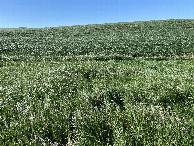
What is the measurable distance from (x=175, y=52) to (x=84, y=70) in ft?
57.8

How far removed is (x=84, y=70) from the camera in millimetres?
8109

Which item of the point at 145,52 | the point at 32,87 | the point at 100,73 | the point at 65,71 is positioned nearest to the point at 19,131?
the point at 32,87

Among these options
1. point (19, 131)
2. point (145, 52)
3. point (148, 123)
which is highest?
point (145, 52)

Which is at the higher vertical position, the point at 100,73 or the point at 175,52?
the point at 175,52

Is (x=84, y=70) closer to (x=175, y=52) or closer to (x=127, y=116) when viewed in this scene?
(x=127, y=116)

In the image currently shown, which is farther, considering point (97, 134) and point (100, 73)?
point (100, 73)

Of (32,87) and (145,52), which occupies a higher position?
(145,52)

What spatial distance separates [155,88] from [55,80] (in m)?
3.43

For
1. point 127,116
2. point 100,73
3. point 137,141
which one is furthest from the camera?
point 100,73

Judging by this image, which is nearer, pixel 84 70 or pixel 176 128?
pixel 176 128

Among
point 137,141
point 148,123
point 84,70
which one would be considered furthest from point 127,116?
point 84,70

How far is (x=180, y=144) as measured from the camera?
1920 millimetres

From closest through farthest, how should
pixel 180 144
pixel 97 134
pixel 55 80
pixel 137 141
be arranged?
pixel 180 144
pixel 137 141
pixel 97 134
pixel 55 80

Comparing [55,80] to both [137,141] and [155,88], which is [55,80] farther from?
[137,141]
